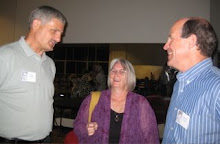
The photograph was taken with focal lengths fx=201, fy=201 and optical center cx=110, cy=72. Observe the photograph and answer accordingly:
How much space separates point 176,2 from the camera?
391 cm

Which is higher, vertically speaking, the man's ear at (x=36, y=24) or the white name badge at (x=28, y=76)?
the man's ear at (x=36, y=24)

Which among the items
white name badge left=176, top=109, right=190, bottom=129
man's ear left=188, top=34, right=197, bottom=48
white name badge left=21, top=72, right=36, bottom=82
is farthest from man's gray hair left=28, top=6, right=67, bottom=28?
white name badge left=176, top=109, right=190, bottom=129

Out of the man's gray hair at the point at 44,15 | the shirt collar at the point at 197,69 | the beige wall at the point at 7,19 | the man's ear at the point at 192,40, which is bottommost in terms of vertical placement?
the shirt collar at the point at 197,69

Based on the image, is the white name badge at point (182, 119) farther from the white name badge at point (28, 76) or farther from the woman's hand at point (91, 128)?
the white name badge at point (28, 76)

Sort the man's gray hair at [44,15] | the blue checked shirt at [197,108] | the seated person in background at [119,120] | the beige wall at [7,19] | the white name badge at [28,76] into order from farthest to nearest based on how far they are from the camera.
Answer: the beige wall at [7,19] → the seated person in background at [119,120] → the man's gray hair at [44,15] → the white name badge at [28,76] → the blue checked shirt at [197,108]

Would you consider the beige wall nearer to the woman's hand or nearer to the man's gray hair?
the man's gray hair

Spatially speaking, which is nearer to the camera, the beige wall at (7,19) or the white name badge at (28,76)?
the white name badge at (28,76)

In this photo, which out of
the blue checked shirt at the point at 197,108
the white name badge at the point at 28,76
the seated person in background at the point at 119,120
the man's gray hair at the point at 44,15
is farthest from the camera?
the seated person in background at the point at 119,120

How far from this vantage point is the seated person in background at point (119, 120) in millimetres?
2047

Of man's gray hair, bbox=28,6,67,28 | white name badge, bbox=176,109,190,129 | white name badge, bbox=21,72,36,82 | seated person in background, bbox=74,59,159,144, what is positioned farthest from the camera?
seated person in background, bbox=74,59,159,144

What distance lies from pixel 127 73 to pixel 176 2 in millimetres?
2384

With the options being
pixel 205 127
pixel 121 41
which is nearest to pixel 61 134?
pixel 121 41

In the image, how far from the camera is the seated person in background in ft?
6.72

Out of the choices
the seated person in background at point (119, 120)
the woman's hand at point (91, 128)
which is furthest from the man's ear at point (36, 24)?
the woman's hand at point (91, 128)
